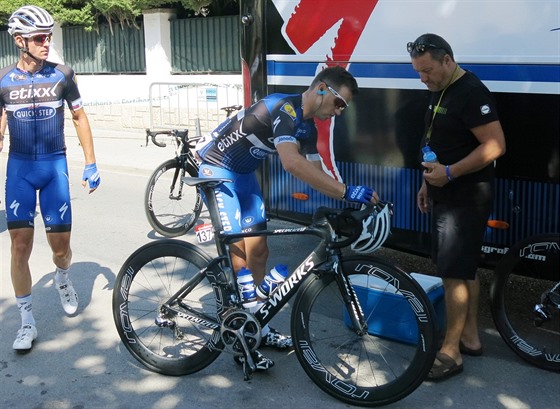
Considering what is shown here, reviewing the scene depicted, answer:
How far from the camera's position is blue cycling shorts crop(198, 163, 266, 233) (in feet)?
15.0

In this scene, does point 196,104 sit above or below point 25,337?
above

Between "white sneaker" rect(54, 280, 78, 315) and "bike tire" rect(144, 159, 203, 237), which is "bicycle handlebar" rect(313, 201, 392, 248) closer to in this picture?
"white sneaker" rect(54, 280, 78, 315)

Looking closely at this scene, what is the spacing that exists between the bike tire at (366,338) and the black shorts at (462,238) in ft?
1.34

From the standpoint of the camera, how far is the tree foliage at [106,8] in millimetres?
16641

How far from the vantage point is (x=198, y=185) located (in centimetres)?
451

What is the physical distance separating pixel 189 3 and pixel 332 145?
10.9m

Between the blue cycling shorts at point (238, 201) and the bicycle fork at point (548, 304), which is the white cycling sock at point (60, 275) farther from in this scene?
the bicycle fork at point (548, 304)

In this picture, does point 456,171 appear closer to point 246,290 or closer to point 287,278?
point 287,278

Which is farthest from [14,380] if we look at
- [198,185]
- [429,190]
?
[429,190]

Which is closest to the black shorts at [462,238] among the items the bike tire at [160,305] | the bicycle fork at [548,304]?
the bicycle fork at [548,304]

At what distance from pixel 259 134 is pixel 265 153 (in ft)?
0.59

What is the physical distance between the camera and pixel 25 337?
16.8 ft

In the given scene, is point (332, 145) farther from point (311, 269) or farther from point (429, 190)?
point (311, 269)

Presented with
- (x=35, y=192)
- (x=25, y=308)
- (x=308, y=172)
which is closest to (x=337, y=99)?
(x=308, y=172)
